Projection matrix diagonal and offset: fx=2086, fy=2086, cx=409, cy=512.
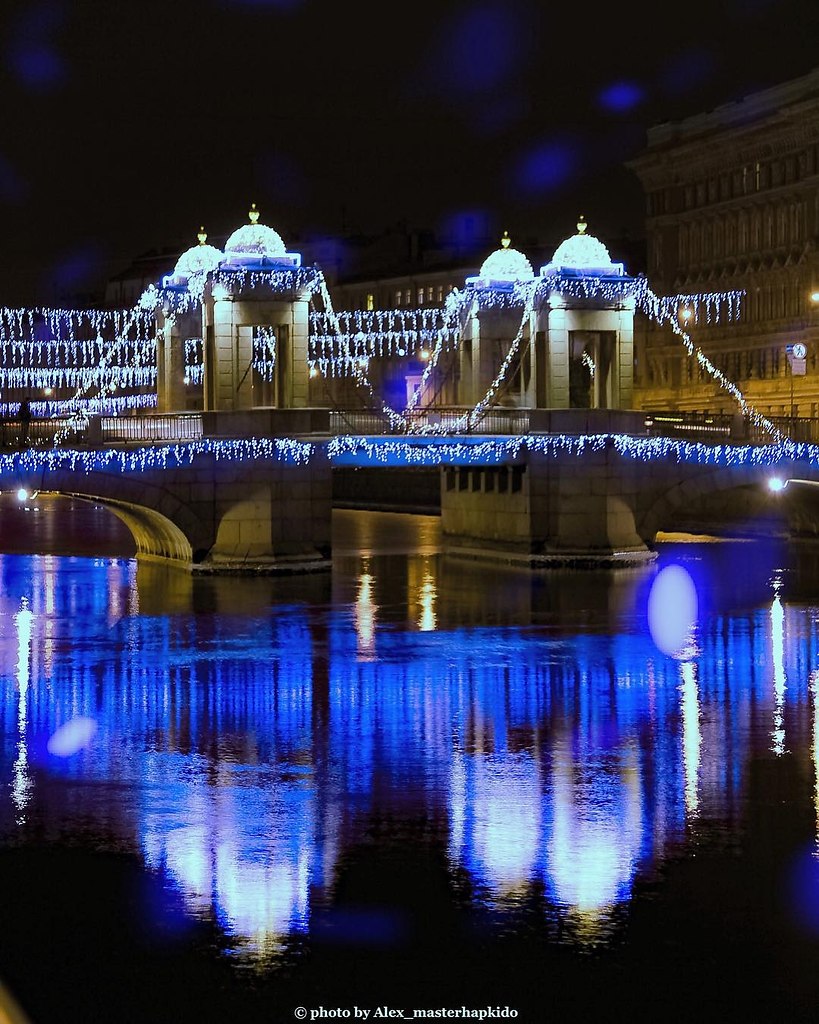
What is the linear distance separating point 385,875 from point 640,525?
157ft

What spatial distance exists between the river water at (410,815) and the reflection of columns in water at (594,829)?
0.23 ft

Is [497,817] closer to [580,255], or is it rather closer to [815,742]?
[815,742]

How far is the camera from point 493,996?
1988 centimetres

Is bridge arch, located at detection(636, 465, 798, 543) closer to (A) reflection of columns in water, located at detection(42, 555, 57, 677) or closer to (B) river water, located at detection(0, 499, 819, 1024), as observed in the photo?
(B) river water, located at detection(0, 499, 819, 1024)

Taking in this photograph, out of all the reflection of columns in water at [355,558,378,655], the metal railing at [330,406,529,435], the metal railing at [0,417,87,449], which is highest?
the metal railing at [330,406,529,435]

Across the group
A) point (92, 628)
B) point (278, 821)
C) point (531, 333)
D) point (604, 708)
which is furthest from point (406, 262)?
point (278, 821)

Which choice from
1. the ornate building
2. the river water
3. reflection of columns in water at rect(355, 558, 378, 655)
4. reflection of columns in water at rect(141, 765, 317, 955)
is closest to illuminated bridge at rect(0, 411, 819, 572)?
reflection of columns in water at rect(355, 558, 378, 655)

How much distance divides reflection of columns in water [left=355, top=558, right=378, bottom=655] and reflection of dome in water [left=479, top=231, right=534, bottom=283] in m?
14.0

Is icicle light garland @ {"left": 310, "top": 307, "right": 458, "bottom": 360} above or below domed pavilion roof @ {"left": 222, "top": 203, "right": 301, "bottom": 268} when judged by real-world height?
above

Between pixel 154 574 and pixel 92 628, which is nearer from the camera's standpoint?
pixel 92 628

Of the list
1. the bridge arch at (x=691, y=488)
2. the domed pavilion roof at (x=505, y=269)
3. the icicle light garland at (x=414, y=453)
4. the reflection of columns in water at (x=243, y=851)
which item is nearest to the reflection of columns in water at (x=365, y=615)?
the icicle light garland at (x=414, y=453)

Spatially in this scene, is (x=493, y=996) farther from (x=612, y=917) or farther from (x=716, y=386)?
(x=716, y=386)

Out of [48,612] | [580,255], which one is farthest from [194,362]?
[48,612]

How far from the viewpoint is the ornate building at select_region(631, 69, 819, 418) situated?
10206 cm
